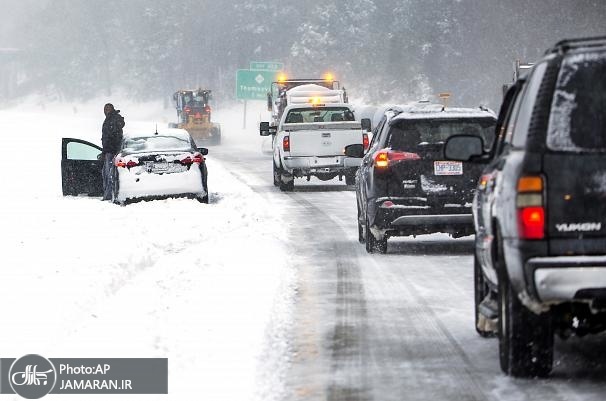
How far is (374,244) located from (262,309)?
4.94 meters

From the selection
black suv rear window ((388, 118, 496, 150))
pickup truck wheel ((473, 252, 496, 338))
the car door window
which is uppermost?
the car door window

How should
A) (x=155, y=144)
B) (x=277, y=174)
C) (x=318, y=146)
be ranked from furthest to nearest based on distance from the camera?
(x=277, y=174), (x=318, y=146), (x=155, y=144)

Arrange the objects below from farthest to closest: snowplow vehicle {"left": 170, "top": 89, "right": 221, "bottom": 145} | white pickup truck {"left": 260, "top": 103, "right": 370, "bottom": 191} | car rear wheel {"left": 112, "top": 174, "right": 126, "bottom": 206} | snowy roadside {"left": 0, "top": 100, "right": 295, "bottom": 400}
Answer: snowplow vehicle {"left": 170, "top": 89, "right": 221, "bottom": 145} < white pickup truck {"left": 260, "top": 103, "right": 370, "bottom": 191} < car rear wheel {"left": 112, "top": 174, "right": 126, "bottom": 206} < snowy roadside {"left": 0, "top": 100, "right": 295, "bottom": 400}

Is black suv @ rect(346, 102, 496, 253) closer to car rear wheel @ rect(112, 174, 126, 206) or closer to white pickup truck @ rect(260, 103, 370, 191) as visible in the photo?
car rear wheel @ rect(112, 174, 126, 206)

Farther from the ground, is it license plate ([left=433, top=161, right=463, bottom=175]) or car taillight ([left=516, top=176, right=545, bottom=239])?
car taillight ([left=516, top=176, right=545, bottom=239])

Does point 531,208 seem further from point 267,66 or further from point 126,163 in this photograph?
point 267,66

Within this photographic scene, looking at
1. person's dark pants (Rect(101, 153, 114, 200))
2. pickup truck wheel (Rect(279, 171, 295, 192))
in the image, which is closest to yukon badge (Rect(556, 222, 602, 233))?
person's dark pants (Rect(101, 153, 114, 200))

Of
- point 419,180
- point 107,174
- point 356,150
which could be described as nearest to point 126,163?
point 107,174

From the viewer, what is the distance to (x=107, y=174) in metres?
25.4

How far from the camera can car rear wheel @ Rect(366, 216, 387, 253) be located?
15320 mm

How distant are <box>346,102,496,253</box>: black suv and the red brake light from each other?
749 centimetres

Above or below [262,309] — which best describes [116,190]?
below

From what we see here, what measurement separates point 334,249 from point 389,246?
0.81m

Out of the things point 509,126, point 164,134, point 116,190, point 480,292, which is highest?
point 509,126
